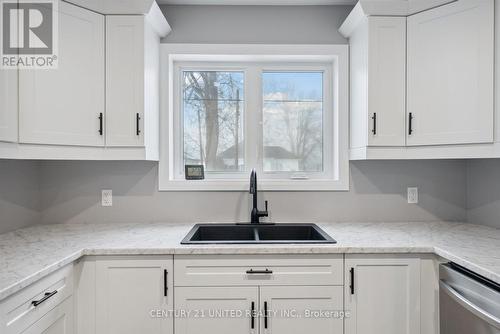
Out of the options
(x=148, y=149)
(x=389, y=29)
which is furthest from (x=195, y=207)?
(x=389, y=29)

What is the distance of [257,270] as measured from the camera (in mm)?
1484

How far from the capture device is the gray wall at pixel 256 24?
6.81 ft

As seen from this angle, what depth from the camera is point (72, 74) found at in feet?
5.31

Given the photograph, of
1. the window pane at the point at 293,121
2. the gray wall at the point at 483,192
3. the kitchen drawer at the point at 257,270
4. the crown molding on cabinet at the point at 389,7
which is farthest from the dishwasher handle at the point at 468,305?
the crown molding on cabinet at the point at 389,7

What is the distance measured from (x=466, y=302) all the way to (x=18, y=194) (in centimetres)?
258

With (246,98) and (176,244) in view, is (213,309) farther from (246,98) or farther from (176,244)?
(246,98)

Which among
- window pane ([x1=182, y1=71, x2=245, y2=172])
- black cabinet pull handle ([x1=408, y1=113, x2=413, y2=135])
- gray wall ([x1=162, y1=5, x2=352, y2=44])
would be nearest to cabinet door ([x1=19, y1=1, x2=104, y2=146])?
gray wall ([x1=162, y1=5, x2=352, y2=44])

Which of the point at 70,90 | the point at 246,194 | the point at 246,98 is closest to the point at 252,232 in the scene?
the point at 246,194

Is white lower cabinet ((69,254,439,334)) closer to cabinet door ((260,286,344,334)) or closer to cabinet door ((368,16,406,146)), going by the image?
cabinet door ((260,286,344,334))

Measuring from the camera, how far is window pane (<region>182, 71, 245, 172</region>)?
2.21 meters

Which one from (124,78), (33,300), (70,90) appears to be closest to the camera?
(33,300)

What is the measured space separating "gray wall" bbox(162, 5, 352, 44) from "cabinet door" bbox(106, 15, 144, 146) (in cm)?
39

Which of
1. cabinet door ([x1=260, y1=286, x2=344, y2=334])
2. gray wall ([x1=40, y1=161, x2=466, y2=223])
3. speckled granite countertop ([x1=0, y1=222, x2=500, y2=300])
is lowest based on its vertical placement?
cabinet door ([x1=260, y1=286, x2=344, y2=334])

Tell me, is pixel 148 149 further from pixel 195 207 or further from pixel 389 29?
pixel 389 29
